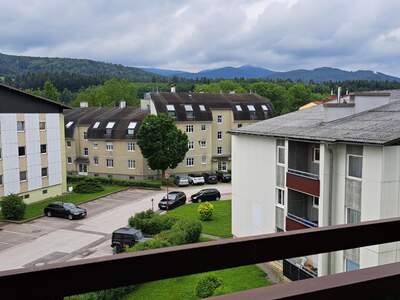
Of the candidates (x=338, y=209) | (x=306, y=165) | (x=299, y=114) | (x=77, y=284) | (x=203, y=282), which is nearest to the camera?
(x=77, y=284)

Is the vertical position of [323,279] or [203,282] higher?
[323,279]

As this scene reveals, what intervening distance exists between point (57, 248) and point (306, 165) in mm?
12321

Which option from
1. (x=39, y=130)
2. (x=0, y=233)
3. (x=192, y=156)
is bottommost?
(x=0, y=233)

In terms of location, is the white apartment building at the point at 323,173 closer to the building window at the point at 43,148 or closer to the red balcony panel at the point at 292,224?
the red balcony panel at the point at 292,224

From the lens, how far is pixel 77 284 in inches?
44.8

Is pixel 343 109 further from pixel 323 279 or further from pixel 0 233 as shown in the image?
pixel 0 233

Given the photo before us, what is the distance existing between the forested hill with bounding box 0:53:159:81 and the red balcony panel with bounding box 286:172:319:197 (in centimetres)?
7748

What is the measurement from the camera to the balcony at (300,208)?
16.8 metres

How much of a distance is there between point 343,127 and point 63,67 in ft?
452

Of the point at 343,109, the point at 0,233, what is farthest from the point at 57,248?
the point at 343,109

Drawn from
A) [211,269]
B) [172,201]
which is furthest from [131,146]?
[211,269]

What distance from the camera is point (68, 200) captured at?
33.3 m

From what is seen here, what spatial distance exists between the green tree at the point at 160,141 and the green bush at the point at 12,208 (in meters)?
12.6

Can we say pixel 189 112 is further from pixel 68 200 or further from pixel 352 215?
pixel 352 215
